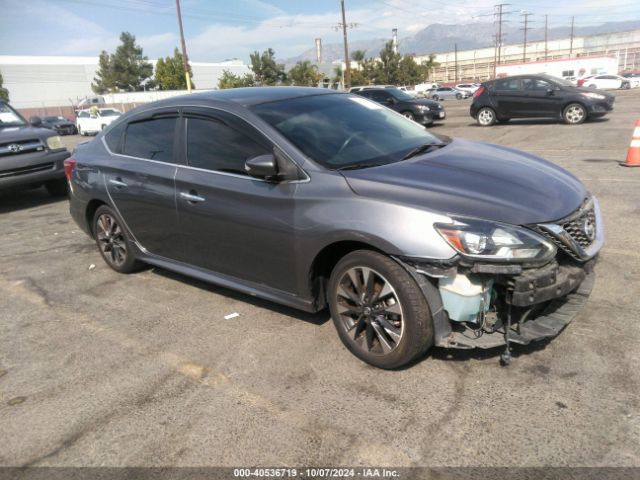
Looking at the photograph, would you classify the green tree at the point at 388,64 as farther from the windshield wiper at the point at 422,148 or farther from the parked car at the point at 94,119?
the windshield wiper at the point at 422,148

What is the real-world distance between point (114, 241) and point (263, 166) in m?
2.52

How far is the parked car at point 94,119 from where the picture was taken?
30.2 m

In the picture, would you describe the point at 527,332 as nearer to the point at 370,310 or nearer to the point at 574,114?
the point at 370,310

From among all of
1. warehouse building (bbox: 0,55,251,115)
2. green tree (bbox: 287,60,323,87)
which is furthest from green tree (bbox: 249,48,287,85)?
warehouse building (bbox: 0,55,251,115)

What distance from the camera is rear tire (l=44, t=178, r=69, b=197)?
31.6ft

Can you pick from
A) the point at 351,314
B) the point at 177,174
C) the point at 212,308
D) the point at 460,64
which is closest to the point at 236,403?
the point at 351,314

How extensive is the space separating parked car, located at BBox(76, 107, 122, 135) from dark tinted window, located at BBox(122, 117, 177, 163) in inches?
1097

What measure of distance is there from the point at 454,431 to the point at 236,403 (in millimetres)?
1224

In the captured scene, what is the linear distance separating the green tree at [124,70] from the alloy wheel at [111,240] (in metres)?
88.5

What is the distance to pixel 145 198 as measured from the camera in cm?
442

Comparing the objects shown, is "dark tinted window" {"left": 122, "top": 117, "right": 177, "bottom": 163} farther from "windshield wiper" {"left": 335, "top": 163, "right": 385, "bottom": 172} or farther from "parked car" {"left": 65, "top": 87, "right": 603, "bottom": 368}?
"windshield wiper" {"left": 335, "top": 163, "right": 385, "bottom": 172}

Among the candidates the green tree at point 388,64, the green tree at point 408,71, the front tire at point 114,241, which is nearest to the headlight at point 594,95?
the front tire at point 114,241

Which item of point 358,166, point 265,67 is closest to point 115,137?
point 358,166

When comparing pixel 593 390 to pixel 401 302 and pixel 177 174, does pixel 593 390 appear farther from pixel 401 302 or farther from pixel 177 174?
pixel 177 174
